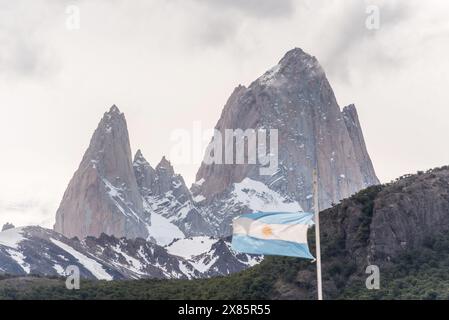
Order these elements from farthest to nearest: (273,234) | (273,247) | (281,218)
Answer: (281,218), (273,234), (273,247)

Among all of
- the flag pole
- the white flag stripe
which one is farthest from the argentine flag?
the flag pole

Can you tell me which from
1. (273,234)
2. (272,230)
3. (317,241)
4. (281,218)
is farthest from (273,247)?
(317,241)

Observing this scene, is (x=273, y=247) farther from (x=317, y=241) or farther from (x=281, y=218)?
(x=317, y=241)

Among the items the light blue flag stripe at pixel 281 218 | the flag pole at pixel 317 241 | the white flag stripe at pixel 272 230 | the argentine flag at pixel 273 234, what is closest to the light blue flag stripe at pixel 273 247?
the argentine flag at pixel 273 234

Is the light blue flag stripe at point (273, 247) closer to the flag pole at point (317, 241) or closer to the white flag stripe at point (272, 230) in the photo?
the white flag stripe at point (272, 230)
